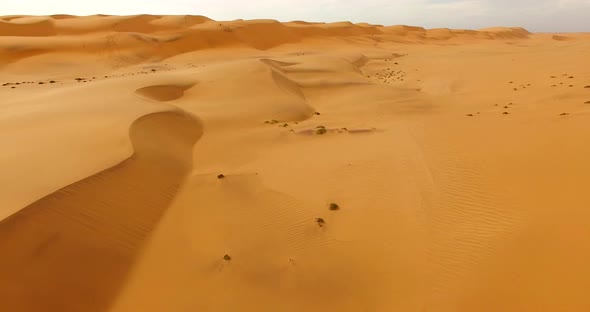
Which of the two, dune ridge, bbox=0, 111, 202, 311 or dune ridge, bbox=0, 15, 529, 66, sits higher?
dune ridge, bbox=0, 15, 529, 66

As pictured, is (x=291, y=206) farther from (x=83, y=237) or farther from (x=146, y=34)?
(x=146, y=34)

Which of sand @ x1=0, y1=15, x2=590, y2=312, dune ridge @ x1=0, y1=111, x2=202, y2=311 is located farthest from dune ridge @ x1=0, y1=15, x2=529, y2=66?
dune ridge @ x1=0, y1=111, x2=202, y2=311

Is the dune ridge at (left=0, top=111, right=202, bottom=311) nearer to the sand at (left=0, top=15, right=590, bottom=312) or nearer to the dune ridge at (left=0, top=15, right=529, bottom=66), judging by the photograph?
the sand at (left=0, top=15, right=590, bottom=312)

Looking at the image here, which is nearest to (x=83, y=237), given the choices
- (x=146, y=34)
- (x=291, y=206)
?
(x=291, y=206)

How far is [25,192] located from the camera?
16.7 feet

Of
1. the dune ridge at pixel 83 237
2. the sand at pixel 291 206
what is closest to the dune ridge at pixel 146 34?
the sand at pixel 291 206

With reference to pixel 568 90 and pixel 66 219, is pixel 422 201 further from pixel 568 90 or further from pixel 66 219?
pixel 568 90

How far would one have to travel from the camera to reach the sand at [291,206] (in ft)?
13.9

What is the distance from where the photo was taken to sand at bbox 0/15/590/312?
4.23m

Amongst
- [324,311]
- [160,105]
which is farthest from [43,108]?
[324,311]

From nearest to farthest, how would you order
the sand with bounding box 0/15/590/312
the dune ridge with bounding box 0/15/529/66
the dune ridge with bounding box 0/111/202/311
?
1. the dune ridge with bounding box 0/111/202/311
2. the sand with bounding box 0/15/590/312
3. the dune ridge with bounding box 0/15/529/66

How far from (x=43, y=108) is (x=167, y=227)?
Answer: 20.7ft

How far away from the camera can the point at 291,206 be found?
5945 millimetres

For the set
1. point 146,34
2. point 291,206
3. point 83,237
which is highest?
point 146,34
